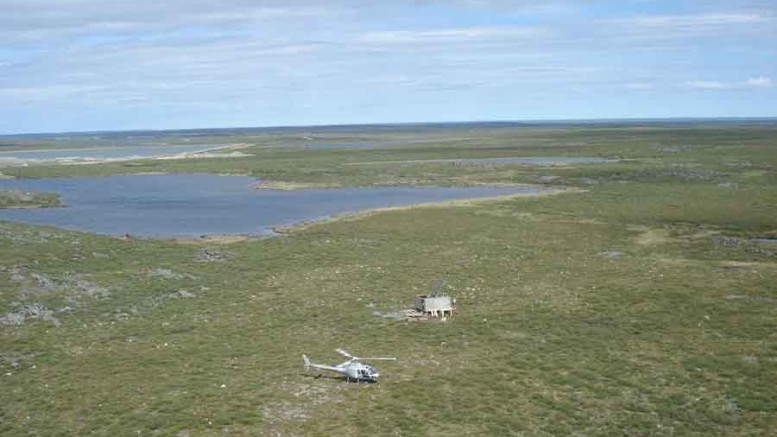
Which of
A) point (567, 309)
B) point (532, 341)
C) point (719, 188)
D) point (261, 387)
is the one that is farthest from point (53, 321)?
point (719, 188)

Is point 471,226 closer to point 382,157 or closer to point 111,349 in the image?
point 111,349

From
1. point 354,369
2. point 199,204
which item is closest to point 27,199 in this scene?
point 199,204

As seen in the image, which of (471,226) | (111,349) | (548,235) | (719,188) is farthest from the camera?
(719,188)

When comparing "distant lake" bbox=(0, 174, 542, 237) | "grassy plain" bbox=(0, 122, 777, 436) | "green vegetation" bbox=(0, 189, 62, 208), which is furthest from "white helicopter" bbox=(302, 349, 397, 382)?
"green vegetation" bbox=(0, 189, 62, 208)

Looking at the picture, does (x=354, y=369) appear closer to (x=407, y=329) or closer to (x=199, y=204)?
(x=407, y=329)

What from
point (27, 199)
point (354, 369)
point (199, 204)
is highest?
point (27, 199)

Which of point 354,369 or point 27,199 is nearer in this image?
point 354,369

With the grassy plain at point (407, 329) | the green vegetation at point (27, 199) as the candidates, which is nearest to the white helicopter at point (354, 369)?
the grassy plain at point (407, 329)

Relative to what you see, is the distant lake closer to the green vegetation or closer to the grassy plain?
the green vegetation
